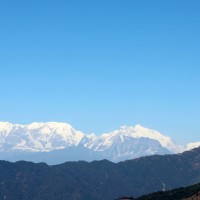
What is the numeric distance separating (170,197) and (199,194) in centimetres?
3239

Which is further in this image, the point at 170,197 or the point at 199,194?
the point at 170,197

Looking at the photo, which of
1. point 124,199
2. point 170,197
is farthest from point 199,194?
point 124,199

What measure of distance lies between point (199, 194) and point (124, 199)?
4556cm

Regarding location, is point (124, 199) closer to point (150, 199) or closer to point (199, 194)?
point (150, 199)

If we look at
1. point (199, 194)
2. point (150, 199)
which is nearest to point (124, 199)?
point (150, 199)

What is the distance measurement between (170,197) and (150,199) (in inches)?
363

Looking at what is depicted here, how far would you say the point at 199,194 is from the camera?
14700 cm

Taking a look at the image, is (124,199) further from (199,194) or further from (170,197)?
(199,194)

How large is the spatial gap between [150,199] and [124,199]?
420 inches

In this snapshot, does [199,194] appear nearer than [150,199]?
Yes

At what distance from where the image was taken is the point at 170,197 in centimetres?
17812

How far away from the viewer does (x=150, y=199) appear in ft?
602

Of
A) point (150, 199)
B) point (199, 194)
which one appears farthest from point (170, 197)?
point (199, 194)
